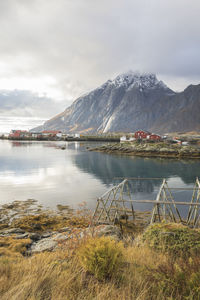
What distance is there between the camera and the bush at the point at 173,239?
6.29m

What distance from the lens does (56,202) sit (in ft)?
70.1

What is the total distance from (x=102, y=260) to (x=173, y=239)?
3061 millimetres

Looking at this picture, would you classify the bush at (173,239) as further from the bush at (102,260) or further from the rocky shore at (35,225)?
the rocky shore at (35,225)

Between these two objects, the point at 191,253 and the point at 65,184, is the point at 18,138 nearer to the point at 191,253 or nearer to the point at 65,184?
the point at 65,184

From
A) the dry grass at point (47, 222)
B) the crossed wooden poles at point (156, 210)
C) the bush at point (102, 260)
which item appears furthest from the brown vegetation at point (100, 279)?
the dry grass at point (47, 222)

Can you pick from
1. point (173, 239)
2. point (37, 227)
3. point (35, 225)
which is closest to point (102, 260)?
point (173, 239)

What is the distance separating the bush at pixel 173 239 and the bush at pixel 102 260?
203cm

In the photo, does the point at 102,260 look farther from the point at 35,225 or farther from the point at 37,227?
the point at 35,225

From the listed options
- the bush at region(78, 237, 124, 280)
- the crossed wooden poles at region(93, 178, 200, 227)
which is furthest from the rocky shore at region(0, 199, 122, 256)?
the bush at region(78, 237, 124, 280)

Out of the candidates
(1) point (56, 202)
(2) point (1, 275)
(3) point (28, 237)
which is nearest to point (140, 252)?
(2) point (1, 275)

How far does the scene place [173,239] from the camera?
264 inches

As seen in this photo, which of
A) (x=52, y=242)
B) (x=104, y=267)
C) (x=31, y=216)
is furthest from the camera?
(x=31, y=216)

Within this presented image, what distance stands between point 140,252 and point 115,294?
7.90 feet

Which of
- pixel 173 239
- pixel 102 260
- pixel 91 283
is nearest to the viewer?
pixel 91 283
